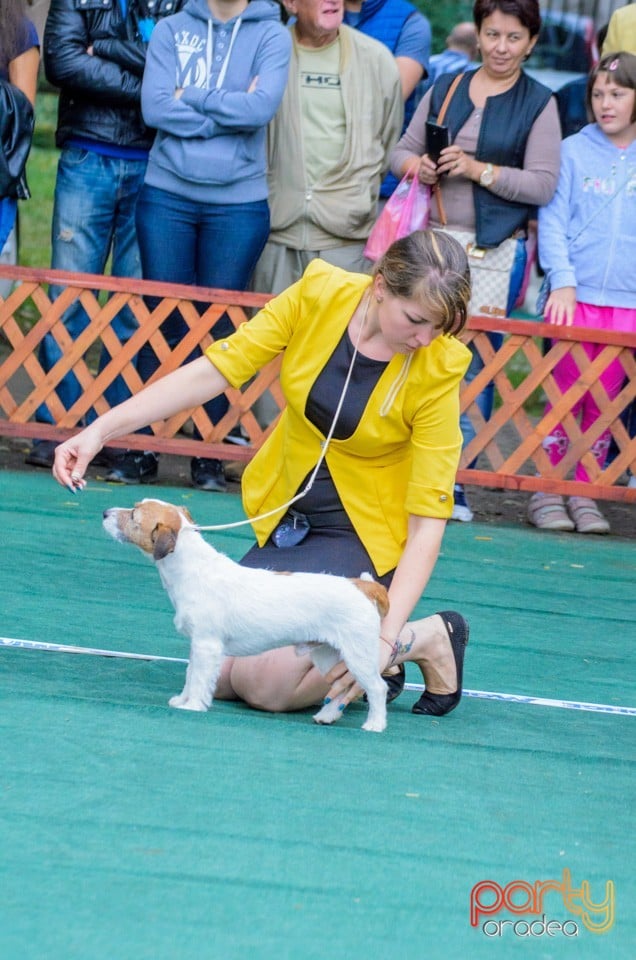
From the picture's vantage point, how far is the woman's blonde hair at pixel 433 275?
3.51 m

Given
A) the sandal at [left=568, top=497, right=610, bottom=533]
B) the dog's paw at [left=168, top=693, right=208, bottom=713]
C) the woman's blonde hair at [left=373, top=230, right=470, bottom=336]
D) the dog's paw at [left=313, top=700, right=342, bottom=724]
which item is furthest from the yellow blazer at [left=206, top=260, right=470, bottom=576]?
the sandal at [left=568, top=497, right=610, bottom=533]

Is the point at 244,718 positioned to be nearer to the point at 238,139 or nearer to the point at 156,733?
the point at 156,733

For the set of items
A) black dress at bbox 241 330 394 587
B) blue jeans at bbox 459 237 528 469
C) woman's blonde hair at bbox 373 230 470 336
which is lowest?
blue jeans at bbox 459 237 528 469

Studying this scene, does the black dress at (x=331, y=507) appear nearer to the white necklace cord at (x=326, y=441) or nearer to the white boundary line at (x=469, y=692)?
the white necklace cord at (x=326, y=441)

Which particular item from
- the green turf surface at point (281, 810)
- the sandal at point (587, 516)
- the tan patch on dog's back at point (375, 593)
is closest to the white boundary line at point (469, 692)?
the green turf surface at point (281, 810)

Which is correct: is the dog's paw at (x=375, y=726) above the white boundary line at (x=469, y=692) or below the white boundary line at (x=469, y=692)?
above

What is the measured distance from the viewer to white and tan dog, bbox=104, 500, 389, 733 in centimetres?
347

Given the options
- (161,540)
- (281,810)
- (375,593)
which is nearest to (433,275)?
(375,593)

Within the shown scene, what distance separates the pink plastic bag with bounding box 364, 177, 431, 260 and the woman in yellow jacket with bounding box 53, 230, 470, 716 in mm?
2814

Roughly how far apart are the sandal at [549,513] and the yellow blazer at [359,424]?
3.01 m

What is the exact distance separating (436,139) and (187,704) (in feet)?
12.5

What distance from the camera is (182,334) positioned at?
284 inches

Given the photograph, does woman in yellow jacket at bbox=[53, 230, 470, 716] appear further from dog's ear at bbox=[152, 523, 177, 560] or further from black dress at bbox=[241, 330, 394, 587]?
dog's ear at bbox=[152, 523, 177, 560]

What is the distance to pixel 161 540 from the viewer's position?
3.43 m
